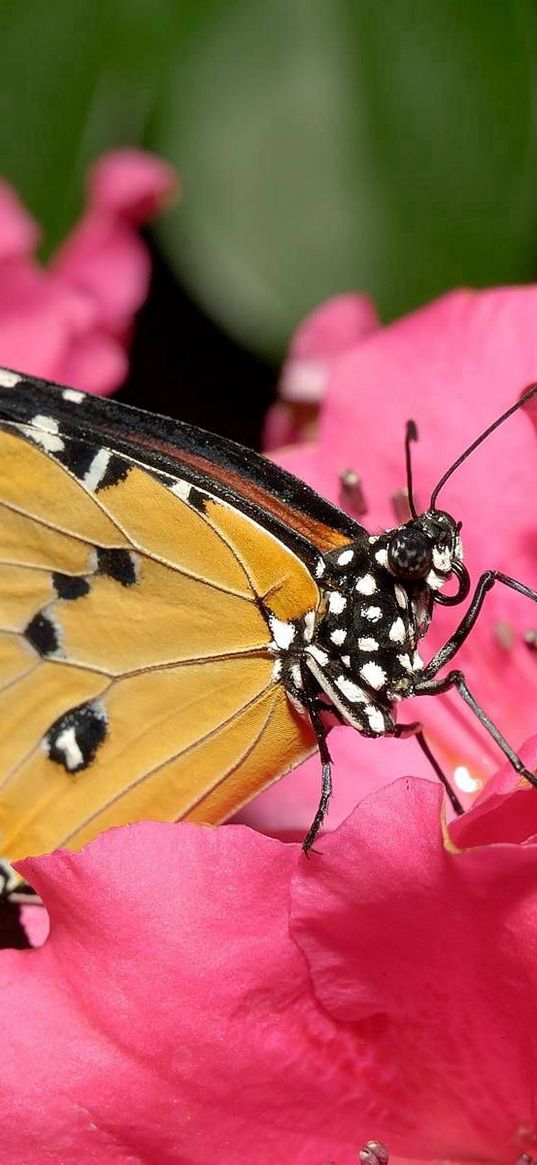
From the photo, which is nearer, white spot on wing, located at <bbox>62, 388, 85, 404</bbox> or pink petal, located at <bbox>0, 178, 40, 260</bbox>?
white spot on wing, located at <bbox>62, 388, 85, 404</bbox>

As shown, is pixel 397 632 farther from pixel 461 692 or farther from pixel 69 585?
pixel 69 585

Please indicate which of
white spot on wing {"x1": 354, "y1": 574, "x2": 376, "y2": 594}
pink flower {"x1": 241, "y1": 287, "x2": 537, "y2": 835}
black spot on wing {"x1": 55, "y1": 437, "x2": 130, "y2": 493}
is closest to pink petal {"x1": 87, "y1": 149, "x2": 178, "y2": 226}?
pink flower {"x1": 241, "y1": 287, "x2": 537, "y2": 835}

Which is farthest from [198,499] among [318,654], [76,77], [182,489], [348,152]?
[76,77]

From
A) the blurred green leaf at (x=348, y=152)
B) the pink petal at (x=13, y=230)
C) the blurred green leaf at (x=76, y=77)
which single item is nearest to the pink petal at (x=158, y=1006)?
the pink petal at (x=13, y=230)

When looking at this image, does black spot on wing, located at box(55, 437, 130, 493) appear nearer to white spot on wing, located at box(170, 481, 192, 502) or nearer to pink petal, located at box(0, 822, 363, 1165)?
white spot on wing, located at box(170, 481, 192, 502)

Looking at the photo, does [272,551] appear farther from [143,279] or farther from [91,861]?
[143,279]
